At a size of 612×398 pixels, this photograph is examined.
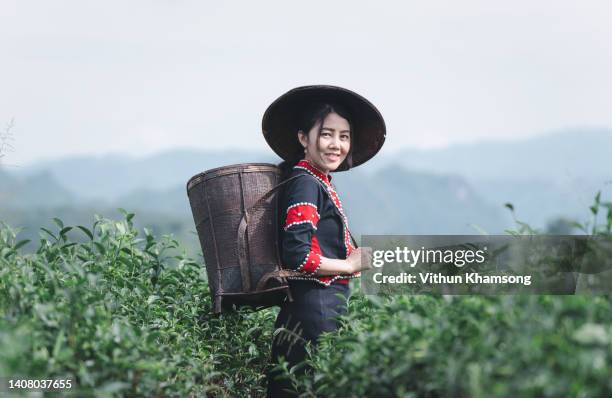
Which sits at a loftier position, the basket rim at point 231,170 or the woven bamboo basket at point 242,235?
the basket rim at point 231,170

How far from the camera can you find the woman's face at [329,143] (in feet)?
14.5

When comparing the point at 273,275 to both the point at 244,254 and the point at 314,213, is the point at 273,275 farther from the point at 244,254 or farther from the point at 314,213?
the point at 314,213

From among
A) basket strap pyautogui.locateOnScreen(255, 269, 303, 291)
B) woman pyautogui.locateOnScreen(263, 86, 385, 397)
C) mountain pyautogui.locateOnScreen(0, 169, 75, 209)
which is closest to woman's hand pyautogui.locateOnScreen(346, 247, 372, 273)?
woman pyautogui.locateOnScreen(263, 86, 385, 397)

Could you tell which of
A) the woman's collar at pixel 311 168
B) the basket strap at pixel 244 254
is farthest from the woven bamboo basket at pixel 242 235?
the woman's collar at pixel 311 168

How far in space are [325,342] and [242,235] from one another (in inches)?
33.4

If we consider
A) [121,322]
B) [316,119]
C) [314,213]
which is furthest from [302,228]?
[121,322]

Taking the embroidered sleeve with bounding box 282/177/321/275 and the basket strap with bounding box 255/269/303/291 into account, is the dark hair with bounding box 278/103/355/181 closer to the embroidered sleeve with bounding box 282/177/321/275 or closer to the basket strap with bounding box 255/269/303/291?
the embroidered sleeve with bounding box 282/177/321/275

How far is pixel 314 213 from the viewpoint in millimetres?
4191

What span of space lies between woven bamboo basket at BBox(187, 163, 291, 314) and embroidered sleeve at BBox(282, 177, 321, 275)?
0.11m

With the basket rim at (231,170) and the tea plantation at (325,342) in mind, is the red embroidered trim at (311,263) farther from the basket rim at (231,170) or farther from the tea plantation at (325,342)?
the basket rim at (231,170)

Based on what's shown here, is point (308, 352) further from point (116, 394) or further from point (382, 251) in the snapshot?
point (116, 394)

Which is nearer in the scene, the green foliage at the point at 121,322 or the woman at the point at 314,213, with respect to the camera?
the green foliage at the point at 121,322

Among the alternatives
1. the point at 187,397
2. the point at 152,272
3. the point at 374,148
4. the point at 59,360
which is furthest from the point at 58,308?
the point at 374,148

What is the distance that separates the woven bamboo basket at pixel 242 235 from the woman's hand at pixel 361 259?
0.38 meters
